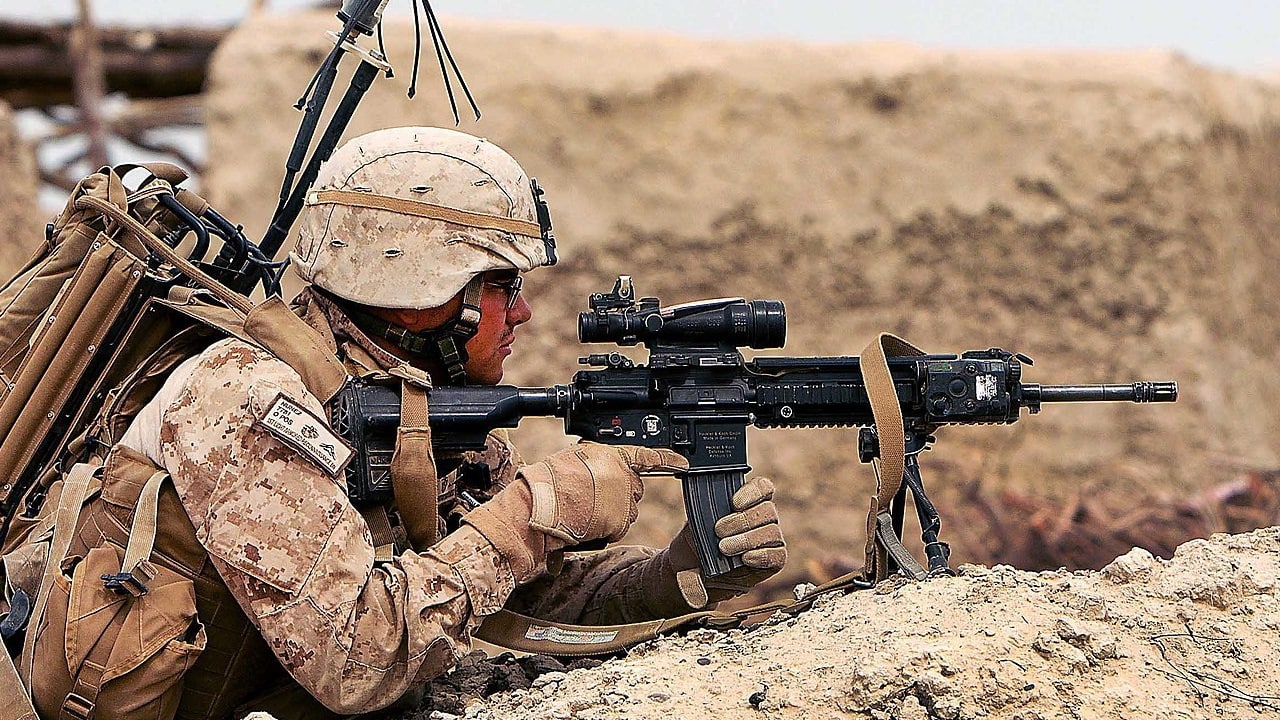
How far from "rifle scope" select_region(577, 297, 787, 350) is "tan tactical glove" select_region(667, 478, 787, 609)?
0.36 m

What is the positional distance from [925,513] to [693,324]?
735 mm

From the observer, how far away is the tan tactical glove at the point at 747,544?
3346 millimetres

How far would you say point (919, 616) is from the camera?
301cm

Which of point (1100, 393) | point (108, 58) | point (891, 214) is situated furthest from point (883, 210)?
point (108, 58)

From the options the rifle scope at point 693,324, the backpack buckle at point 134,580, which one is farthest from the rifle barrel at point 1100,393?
the backpack buckle at point 134,580

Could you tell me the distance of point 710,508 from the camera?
3412 mm

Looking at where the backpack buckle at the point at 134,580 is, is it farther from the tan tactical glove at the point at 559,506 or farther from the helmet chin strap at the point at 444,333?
the helmet chin strap at the point at 444,333

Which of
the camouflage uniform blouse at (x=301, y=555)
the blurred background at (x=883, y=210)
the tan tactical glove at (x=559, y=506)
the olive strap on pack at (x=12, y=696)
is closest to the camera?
the camouflage uniform blouse at (x=301, y=555)

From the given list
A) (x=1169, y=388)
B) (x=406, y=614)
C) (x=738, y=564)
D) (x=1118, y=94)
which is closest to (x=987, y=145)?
(x=1118, y=94)

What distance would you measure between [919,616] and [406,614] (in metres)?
1.11

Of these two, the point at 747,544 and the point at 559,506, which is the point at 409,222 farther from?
the point at 747,544

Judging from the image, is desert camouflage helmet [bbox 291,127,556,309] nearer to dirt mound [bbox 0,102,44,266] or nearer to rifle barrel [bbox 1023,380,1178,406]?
rifle barrel [bbox 1023,380,1178,406]

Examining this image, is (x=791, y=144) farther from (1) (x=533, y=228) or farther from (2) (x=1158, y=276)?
(1) (x=533, y=228)

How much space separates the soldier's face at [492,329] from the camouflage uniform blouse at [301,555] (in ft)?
1.69
